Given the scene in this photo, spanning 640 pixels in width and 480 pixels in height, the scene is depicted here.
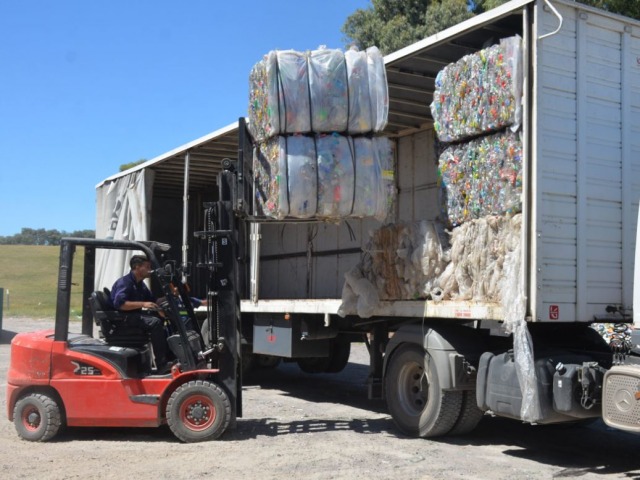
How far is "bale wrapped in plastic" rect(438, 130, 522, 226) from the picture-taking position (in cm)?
643

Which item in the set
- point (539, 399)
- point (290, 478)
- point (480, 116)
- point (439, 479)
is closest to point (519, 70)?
point (480, 116)

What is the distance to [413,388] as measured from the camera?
7746 mm

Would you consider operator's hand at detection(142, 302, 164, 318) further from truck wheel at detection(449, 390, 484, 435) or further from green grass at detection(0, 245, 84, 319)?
green grass at detection(0, 245, 84, 319)

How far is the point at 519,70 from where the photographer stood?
20.9ft

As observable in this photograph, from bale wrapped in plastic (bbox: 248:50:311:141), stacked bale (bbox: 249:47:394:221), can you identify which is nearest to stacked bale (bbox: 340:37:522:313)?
stacked bale (bbox: 249:47:394:221)

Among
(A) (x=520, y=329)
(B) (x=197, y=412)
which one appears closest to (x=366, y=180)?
(A) (x=520, y=329)

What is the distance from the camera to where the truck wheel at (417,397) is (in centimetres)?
721

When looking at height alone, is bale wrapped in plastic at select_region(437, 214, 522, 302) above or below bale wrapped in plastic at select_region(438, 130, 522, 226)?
below

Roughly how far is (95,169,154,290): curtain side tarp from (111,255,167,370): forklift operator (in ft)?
16.2

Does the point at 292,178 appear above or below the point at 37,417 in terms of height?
above

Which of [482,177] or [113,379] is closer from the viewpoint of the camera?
[482,177]

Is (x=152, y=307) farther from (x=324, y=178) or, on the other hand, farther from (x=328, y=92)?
(x=328, y=92)

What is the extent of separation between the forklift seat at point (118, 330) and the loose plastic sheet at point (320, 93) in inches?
89.9

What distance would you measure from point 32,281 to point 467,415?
45231mm
